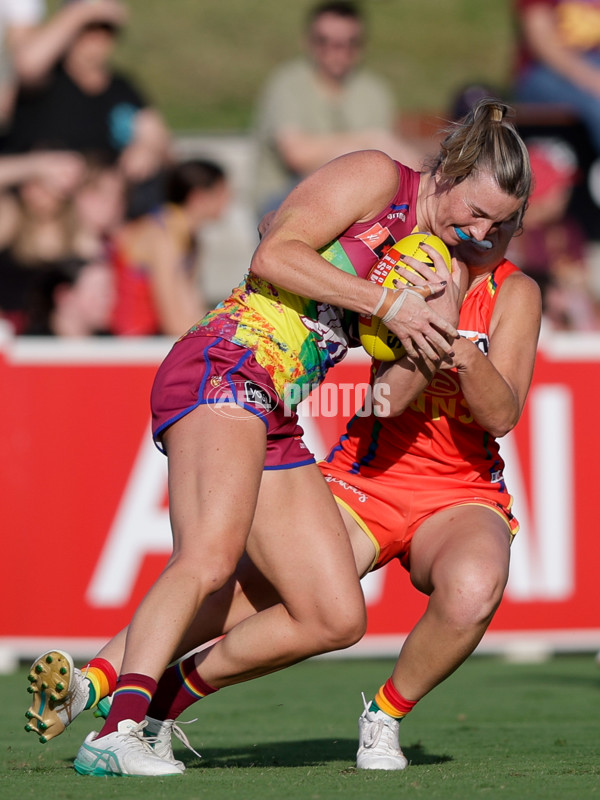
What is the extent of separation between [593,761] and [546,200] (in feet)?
21.3

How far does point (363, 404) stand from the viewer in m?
4.60

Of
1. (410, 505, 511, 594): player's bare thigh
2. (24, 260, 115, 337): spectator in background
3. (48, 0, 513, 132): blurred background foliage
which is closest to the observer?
(410, 505, 511, 594): player's bare thigh

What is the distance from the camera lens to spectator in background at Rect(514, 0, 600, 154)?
33.9 feet

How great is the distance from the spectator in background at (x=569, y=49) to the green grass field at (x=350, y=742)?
4.92 m

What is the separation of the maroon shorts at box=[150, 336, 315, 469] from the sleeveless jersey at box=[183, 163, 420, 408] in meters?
0.04

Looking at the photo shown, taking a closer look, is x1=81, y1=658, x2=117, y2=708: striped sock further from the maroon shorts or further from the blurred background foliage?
the blurred background foliage

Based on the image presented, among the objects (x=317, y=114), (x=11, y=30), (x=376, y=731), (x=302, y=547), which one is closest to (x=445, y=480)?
(x=302, y=547)

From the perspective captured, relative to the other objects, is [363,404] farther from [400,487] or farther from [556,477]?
[556,477]

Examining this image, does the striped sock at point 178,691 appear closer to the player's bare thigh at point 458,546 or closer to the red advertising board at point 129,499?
the player's bare thigh at point 458,546

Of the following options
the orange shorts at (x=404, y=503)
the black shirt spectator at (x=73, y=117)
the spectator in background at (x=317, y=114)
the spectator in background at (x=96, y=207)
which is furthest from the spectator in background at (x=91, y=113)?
the orange shorts at (x=404, y=503)

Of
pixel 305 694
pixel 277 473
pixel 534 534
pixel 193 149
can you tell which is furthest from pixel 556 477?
pixel 193 149

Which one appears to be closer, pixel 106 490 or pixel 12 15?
pixel 106 490

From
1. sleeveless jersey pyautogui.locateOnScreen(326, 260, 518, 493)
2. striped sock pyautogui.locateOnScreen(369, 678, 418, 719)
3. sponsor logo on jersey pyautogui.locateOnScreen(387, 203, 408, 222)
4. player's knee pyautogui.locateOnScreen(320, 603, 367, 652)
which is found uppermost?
sponsor logo on jersey pyautogui.locateOnScreen(387, 203, 408, 222)

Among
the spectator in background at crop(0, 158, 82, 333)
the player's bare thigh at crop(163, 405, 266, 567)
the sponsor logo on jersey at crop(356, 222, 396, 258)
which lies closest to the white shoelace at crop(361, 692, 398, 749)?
the player's bare thigh at crop(163, 405, 266, 567)
